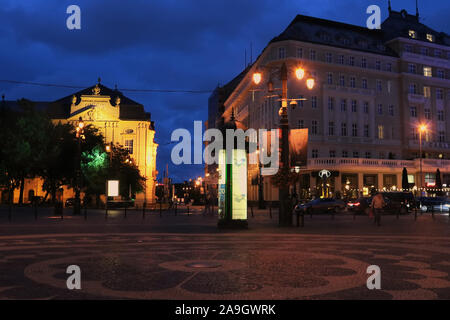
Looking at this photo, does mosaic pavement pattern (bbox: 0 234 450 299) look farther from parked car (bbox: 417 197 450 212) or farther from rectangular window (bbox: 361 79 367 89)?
rectangular window (bbox: 361 79 367 89)

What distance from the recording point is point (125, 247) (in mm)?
12258

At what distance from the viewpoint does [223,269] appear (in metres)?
8.34

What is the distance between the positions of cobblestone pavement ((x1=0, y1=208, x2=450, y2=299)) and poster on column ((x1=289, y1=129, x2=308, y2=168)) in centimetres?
908

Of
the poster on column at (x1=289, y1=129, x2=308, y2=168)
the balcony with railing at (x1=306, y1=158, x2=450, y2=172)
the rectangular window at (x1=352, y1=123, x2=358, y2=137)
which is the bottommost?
the poster on column at (x1=289, y1=129, x2=308, y2=168)

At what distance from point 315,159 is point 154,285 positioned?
52337 mm

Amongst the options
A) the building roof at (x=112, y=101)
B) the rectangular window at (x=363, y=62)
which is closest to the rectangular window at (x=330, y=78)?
the rectangular window at (x=363, y=62)

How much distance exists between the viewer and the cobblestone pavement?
6293 millimetres

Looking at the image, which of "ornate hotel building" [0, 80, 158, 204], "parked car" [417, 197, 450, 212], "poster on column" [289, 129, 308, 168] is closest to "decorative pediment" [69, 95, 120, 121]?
"ornate hotel building" [0, 80, 158, 204]

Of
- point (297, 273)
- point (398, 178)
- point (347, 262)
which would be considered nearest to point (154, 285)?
point (297, 273)

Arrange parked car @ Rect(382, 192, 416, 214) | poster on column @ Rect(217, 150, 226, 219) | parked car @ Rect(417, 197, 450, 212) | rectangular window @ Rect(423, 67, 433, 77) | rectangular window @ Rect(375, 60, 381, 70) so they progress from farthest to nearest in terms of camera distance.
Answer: rectangular window @ Rect(423, 67, 433, 77) < rectangular window @ Rect(375, 60, 381, 70) < parked car @ Rect(417, 197, 450, 212) < parked car @ Rect(382, 192, 416, 214) < poster on column @ Rect(217, 150, 226, 219)

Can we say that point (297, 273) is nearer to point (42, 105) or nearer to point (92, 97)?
point (92, 97)

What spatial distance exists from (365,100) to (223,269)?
2444 inches

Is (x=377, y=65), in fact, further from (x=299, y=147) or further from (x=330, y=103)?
(x=299, y=147)

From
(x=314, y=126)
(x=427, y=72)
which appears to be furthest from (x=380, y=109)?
(x=314, y=126)
